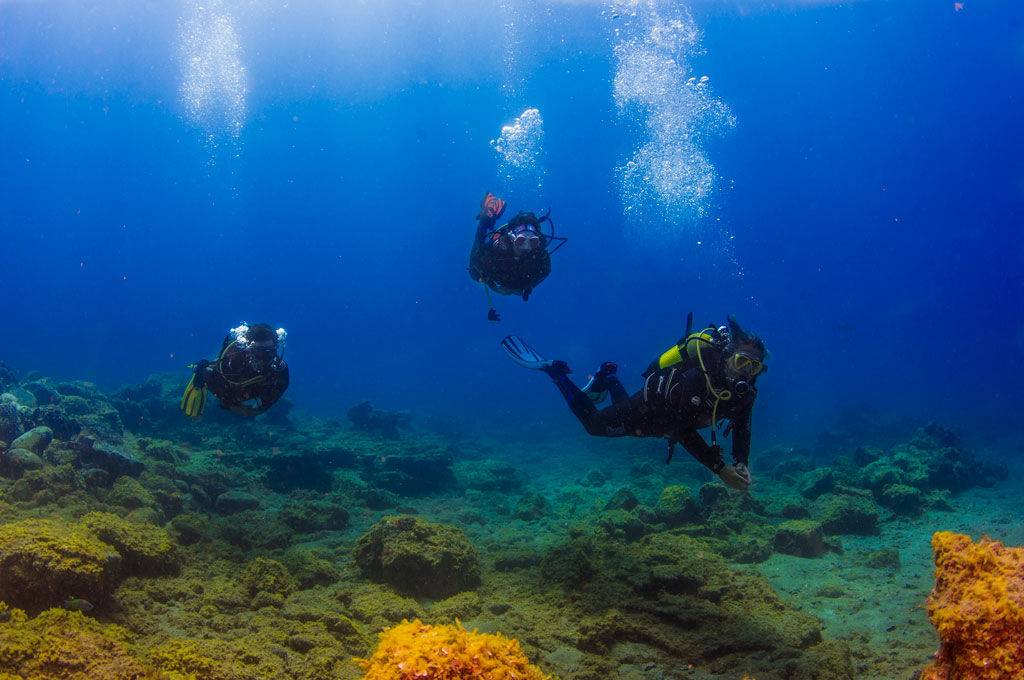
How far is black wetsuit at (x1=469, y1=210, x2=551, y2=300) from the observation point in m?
7.86

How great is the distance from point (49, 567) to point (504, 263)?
6.32m

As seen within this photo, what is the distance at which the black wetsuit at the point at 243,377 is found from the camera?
5934mm

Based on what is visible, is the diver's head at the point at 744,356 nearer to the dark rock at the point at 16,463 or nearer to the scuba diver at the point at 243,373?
the scuba diver at the point at 243,373

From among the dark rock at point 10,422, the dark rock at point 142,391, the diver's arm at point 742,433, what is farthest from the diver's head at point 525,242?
the dark rock at point 142,391

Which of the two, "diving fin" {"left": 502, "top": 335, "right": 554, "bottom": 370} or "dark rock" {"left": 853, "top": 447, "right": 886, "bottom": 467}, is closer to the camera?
"diving fin" {"left": 502, "top": 335, "right": 554, "bottom": 370}

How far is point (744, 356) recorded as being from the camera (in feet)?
14.8

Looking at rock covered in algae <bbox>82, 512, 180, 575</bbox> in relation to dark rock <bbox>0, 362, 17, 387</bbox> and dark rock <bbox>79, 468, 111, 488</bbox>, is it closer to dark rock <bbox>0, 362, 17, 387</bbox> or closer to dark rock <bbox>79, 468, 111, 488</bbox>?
dark rock <bbox>79, 468, 111, 488</bbox>

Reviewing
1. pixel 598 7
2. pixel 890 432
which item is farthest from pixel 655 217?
pixel 890 432

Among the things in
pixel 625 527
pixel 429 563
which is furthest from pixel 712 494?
pixel 429 563

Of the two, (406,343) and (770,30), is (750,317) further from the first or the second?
(406,343)

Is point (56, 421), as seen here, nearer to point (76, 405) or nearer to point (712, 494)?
point (76, 405)

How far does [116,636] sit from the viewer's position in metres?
3.43

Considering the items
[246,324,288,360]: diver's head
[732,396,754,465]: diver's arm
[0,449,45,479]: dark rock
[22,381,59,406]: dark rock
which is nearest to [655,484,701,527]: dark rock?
[732,396,754,465]: diver's arm

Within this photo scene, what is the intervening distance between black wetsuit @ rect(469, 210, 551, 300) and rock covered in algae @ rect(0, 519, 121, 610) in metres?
6.02
